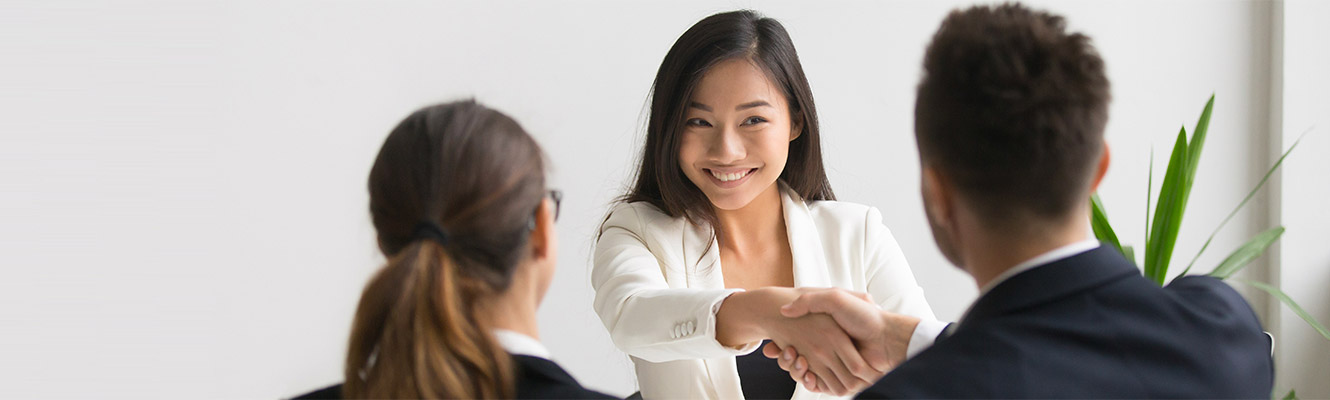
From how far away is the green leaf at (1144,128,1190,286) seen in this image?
2742mm

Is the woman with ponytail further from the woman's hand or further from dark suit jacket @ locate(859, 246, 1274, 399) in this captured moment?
the woman's hand

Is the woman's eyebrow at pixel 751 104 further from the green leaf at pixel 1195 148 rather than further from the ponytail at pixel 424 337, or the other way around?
the green leaf at pixel 1195 148

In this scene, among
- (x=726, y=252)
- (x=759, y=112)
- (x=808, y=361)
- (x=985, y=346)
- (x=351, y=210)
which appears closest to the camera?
(x=985, y=346)

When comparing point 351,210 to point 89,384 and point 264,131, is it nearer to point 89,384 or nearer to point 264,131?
point 264,131

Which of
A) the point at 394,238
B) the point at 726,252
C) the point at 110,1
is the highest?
the point at 110,1

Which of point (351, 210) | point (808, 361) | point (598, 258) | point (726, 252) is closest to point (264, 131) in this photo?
point (351, 210)

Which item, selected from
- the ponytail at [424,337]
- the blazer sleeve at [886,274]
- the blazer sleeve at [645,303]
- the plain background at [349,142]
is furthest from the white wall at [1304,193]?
the ponytail at [424,337]

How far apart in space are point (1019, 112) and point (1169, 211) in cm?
186

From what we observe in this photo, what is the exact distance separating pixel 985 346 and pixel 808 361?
34.3 inches

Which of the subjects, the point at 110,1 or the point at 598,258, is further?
the point at 110,1

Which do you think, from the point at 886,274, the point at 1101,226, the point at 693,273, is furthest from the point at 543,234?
the point at 1101,226

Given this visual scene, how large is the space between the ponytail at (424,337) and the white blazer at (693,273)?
862mm

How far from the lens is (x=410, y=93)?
316 cm

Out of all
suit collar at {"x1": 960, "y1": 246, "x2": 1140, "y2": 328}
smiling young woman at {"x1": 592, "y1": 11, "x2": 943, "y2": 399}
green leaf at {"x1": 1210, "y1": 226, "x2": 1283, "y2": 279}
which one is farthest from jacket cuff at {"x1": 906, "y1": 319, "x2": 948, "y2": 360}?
green leaf at {"x1": 1210, "y1": 226, "x2": 1283, "y2": 279}
